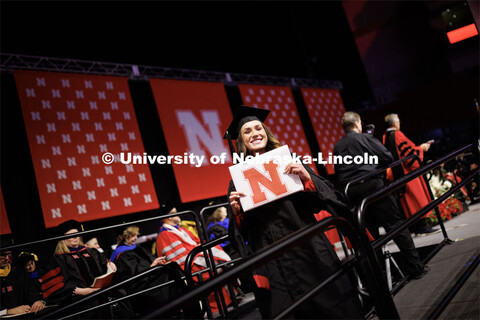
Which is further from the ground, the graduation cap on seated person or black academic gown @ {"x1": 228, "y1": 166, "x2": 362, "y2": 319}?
the graduation cap on seated person

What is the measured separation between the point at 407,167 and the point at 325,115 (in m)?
7.14

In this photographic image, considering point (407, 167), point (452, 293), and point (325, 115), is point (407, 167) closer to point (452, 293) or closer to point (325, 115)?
point (452, 293)

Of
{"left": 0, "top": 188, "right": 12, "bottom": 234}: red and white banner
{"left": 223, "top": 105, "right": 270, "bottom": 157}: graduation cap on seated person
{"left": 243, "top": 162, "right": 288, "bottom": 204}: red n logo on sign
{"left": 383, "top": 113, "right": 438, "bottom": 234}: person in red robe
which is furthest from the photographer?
{"left": 0, "top": 188, "right": 12, "bottom": 234}: red and white banner

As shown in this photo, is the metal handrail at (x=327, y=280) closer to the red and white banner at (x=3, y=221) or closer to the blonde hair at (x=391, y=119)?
the blonde hair at (x=391, y=119)

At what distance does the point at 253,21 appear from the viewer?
10.8 meters

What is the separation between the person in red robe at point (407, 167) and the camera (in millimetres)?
4672

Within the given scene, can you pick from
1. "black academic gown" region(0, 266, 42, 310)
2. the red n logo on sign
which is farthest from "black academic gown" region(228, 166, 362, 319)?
"black academic gown" region(0, 266, 42, 310)

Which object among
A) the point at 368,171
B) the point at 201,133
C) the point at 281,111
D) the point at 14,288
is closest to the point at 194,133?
Result: the point at 201,133

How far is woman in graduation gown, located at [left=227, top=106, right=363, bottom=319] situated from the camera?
1790 millimetres

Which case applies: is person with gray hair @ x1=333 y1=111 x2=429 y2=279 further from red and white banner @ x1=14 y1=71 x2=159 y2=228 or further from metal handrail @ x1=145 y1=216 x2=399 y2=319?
red and white banner @ x1=14 y1=71 x2=159 y2=228

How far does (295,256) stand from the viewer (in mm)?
1861

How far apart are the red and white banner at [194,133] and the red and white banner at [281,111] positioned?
1.36 meters

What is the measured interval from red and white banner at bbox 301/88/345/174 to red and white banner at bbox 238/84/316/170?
705 millimetres

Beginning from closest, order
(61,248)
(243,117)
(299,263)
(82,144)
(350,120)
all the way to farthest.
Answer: (299,263) → (243,117) → (350,120) → (61,248) → (82,144)
